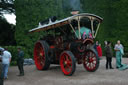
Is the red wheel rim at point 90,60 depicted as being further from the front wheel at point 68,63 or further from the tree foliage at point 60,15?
the tree foliage at point 60,15

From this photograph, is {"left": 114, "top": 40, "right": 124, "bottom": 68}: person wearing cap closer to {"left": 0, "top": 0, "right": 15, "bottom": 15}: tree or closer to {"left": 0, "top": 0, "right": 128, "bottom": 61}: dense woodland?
{"left": 0, "top": 0, "right": 128, "bottom": 61}: dense woodland

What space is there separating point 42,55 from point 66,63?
2.17 metres

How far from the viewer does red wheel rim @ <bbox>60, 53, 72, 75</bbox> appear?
8.34 meters

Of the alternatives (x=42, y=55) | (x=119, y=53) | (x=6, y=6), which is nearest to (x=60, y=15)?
(x=6, y=6)

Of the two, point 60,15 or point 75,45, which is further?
point 60,15

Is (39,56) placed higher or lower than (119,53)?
lower

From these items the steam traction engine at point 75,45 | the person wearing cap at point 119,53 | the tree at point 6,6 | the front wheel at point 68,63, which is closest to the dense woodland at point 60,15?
the tree at point 6,6

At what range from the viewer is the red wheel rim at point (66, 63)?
834 centimetres

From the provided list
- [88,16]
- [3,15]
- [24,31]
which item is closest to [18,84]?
[88,16]

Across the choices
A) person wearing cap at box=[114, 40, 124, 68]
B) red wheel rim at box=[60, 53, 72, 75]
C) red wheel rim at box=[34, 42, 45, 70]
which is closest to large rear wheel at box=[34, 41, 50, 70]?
red wheel rim at box=[34, 42, 45, 70]

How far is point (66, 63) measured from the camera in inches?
333

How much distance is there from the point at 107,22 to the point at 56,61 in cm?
1048

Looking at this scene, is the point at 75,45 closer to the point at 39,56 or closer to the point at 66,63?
the point at 66,63

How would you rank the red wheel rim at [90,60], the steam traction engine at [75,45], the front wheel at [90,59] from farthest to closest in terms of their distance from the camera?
1. the red wheel rim at [90,60]
2. the front wheel at [90,59]
3. the steam traction engine at [75,45]
